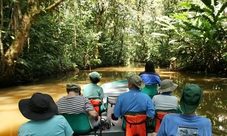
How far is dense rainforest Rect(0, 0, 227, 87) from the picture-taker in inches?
416

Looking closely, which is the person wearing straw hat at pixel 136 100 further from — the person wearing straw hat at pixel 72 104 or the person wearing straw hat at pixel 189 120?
the person wearing straw hat at pixel 189 120

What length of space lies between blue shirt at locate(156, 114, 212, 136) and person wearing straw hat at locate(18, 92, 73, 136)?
101 centimetres

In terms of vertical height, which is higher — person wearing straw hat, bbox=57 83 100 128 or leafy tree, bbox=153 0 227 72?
leafy tree, bbox=153 0 227 72

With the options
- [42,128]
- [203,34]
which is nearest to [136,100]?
[42,128]

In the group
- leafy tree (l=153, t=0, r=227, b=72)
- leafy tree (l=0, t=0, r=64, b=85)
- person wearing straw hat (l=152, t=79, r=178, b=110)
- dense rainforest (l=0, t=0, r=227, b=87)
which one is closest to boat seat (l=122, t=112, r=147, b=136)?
person wearing straw hat (l=152, t=79, r=178, b=110)

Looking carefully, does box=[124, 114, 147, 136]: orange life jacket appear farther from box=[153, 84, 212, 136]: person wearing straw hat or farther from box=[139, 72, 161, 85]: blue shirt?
box=[139, 72, 161, 85]: blue shirt

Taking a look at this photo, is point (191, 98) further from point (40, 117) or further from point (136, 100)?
point (136, 100)

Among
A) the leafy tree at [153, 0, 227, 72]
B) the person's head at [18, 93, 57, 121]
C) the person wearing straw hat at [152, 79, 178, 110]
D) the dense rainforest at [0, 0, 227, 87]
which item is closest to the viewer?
the person's head at [18, 93, 57, 121]

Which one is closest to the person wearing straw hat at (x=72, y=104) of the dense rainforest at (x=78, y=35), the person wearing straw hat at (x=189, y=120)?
the person wearing straw hat at (x=189, y=120)

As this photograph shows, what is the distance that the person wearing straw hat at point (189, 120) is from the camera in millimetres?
2107

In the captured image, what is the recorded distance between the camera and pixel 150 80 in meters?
5.57

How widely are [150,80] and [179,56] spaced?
16.3 m

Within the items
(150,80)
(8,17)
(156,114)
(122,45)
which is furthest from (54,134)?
(122,45)

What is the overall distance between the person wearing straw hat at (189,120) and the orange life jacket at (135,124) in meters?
1.37
